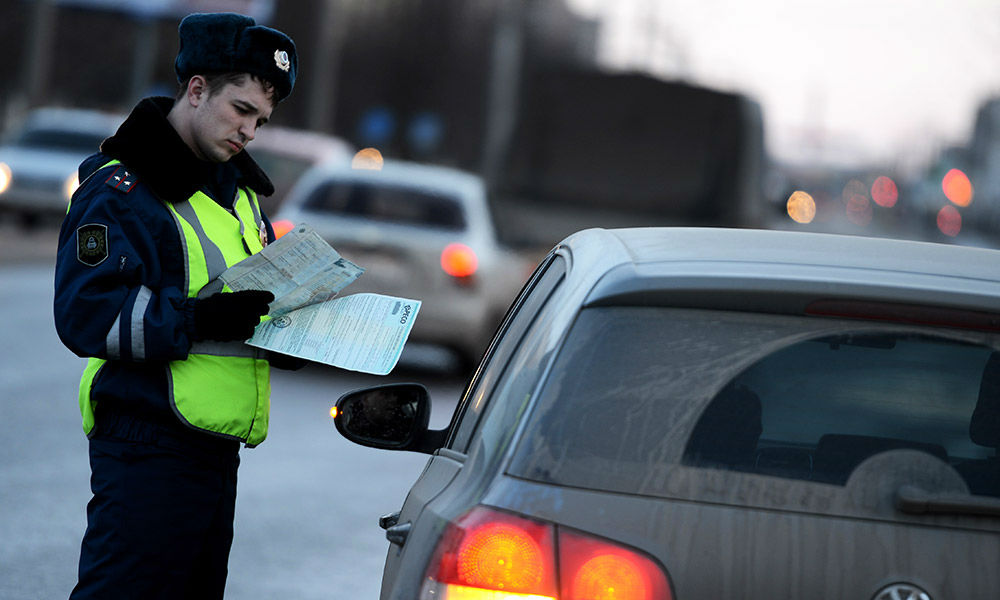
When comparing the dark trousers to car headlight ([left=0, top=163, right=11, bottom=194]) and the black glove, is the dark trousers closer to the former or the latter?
the black glove

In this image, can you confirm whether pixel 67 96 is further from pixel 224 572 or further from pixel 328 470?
pixel 224 572

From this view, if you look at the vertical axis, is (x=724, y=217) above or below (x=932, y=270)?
above

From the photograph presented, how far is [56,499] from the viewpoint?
285 inches

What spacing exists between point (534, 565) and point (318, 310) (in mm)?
1340

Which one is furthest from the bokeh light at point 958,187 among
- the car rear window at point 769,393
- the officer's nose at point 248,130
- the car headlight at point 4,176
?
the car rear window at point 769,393

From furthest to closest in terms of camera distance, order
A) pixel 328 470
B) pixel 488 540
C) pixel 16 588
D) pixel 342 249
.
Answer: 1. pixel 342 249
2. pixel 328 470
3. pixel 16 588
4. pixel 488 540

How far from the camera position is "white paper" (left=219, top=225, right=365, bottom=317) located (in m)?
3.53

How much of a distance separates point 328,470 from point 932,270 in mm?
6119

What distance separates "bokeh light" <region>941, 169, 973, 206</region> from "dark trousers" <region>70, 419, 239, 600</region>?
38199 millimetres

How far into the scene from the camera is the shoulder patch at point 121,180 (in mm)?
3402

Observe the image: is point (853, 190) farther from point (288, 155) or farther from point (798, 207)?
point (288, 155)

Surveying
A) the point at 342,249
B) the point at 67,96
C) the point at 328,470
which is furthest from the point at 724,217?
the point at 67,96

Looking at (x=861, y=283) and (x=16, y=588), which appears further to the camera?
(x=16, y=588)

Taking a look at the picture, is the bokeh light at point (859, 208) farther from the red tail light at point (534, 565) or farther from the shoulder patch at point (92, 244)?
the red tail light at point (534, 565)
